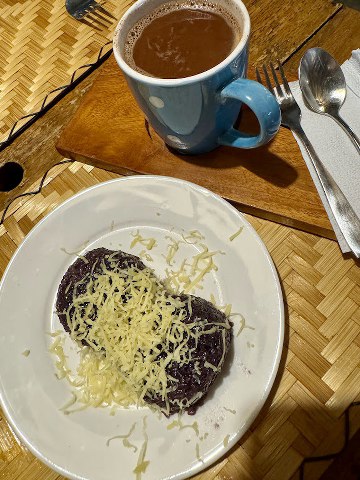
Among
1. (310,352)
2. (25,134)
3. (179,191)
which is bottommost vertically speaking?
(310,352)

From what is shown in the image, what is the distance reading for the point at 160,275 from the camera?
814mm

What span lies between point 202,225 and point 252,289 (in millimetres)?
154

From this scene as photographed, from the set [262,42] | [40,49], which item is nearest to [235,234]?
[262,42]

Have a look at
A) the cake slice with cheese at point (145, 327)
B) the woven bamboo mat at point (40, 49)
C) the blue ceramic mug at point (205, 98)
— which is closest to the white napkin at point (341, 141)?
the blue ceramic mug at point (205, 98)

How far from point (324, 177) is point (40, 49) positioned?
0.85m

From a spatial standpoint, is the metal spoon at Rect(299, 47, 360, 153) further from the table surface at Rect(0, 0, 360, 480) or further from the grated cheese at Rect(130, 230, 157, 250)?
the grated cheese at Rect(130, 230, 157, 250)

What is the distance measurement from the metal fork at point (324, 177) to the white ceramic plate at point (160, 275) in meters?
0.16

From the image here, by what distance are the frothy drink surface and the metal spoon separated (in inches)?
8.1

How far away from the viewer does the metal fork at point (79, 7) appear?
1.20 m

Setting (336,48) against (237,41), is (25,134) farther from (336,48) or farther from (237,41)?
(336,48)

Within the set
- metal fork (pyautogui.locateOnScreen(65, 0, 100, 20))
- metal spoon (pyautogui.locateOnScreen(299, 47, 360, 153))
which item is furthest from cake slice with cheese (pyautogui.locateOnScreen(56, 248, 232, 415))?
metal fork (pyautogui.locateOnScreen(65, 0, 100, 20))

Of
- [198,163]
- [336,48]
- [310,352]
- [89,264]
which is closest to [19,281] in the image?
[89,264]

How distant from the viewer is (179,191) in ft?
2.67

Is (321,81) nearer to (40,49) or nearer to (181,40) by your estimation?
(181,40)
